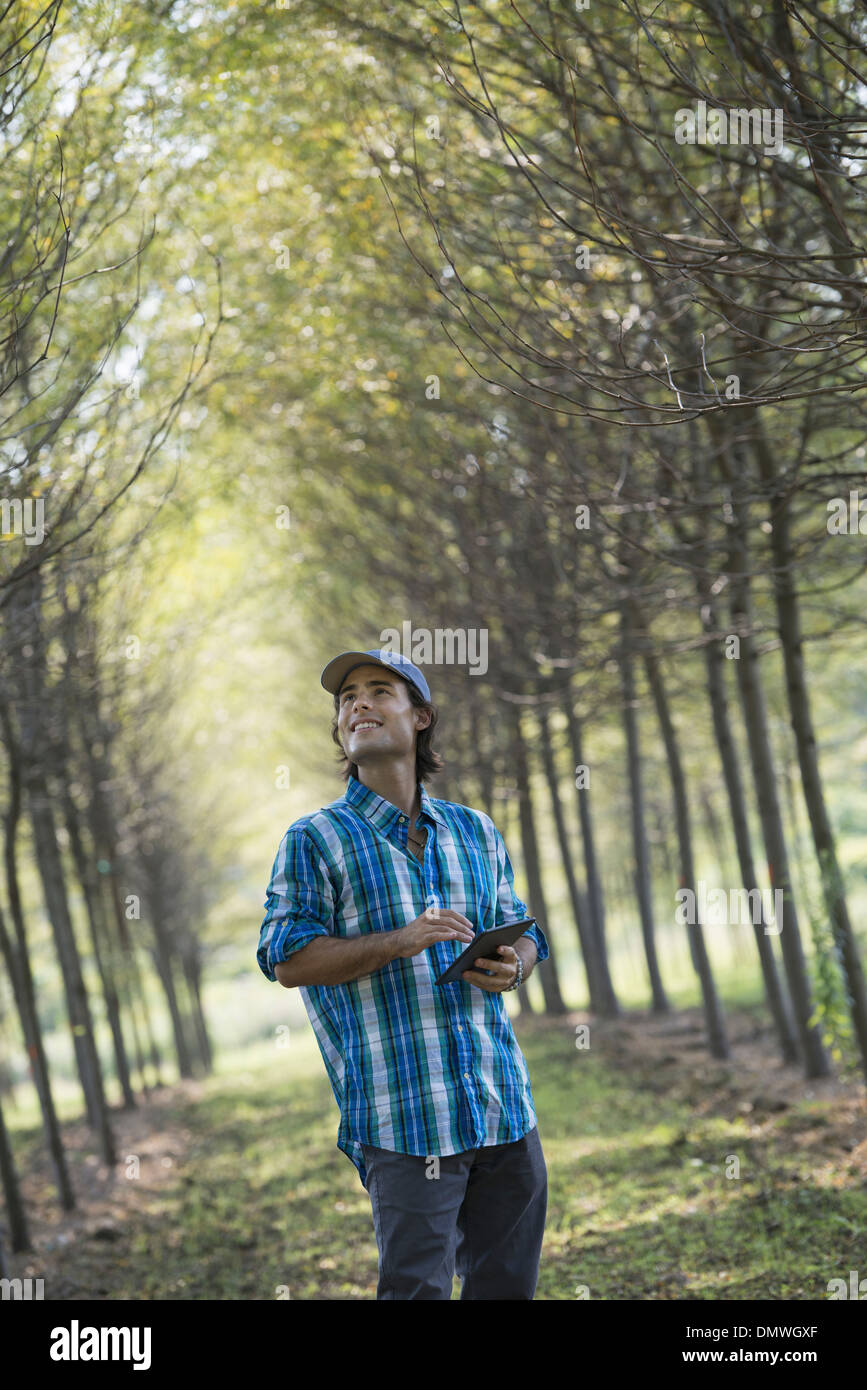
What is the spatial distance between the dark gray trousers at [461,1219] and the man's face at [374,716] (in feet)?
3.76

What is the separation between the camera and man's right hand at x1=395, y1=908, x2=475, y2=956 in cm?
312

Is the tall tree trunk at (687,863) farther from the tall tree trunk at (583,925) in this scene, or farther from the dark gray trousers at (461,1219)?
the dark gray trousers at (461,1219)

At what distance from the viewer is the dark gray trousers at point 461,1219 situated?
3.03 metres

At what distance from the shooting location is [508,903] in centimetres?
375

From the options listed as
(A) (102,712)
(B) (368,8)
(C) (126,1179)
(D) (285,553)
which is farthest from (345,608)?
(B) (368,8)

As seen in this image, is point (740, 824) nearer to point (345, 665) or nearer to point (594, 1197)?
point (594, 1197)

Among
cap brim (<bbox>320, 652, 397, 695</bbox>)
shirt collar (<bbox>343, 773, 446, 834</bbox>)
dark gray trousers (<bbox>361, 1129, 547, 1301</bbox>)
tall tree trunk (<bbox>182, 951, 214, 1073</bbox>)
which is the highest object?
cap brim (<bbox>320, 652, 397, 695</bbox>)

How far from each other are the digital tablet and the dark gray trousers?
18.9 inches

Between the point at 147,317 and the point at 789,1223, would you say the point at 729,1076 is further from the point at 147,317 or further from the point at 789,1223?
the point at 147,317

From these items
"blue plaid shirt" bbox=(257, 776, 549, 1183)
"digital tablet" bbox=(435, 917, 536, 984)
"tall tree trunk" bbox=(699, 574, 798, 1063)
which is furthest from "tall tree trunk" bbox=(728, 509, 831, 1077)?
"digital tablet" bbox=(435, 917, 536, 984)

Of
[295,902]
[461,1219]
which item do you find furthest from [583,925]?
[295,902]

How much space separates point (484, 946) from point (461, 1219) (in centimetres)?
85

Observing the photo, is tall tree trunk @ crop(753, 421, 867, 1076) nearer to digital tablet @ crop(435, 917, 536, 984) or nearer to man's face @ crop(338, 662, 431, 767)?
man's face @ crop(338, 662, 431, 767)

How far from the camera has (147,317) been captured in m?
11.1
